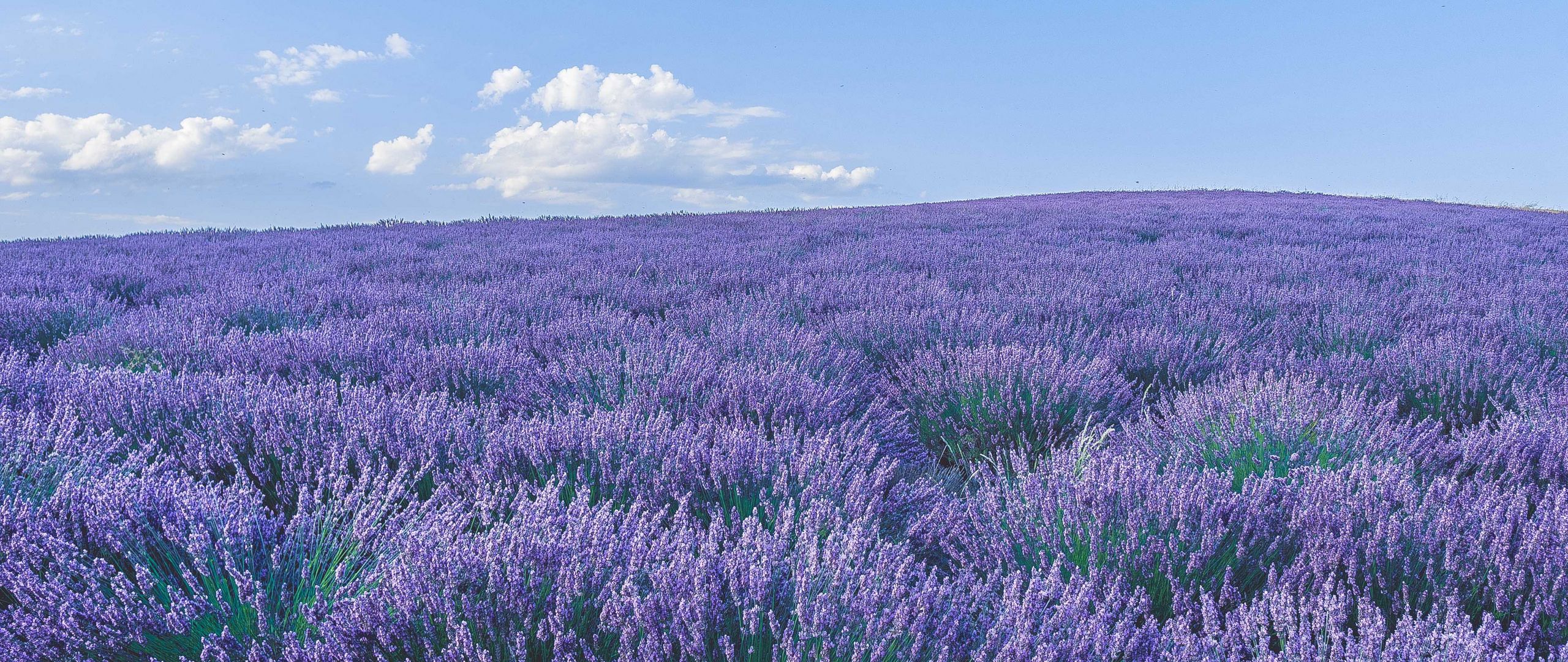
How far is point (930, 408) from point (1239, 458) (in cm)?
91

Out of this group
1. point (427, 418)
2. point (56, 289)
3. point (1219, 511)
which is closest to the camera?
point (1219, 511)

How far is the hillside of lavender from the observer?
1013 mm

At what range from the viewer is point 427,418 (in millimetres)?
1882

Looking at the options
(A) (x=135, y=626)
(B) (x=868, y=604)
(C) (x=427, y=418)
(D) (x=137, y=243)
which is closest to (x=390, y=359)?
(C) (x=427, y=418)

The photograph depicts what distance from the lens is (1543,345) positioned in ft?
10.8

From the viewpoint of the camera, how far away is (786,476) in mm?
1589

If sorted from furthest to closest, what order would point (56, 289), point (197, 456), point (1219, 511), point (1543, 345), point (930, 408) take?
point (56, 289) < point (1543, 345) < point (930, 408) < point (197, 456) < point (1219, 511)

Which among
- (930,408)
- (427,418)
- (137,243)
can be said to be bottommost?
(930,408)

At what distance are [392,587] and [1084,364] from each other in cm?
232

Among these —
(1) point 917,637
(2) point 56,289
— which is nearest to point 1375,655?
(1) point 917,637

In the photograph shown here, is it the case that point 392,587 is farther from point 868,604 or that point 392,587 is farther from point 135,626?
point 868,604

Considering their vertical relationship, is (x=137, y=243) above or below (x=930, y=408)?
above

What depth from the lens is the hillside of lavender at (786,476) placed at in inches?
39.9

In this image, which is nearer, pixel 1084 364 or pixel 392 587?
pixel 392 587
